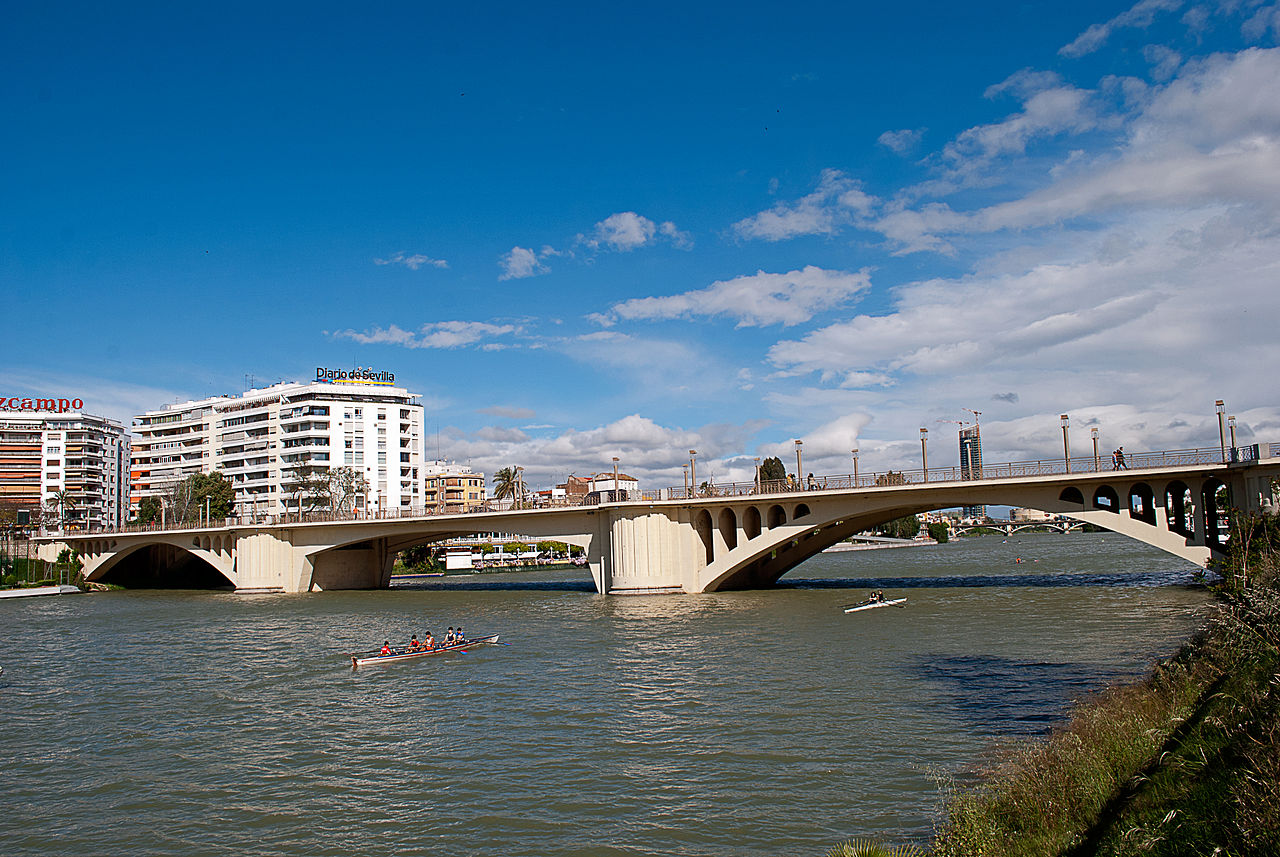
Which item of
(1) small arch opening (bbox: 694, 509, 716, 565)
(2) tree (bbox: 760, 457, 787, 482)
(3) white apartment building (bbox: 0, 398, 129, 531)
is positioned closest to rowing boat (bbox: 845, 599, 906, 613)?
(1) small arch opening (bbox: 694, 509, 716, 565)

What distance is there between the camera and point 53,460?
587 ft

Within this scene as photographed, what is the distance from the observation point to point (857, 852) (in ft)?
42.7

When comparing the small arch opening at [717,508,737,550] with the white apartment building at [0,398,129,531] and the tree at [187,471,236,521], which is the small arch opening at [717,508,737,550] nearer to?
the tree at [187,471,236,521]

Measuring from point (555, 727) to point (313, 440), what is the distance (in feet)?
419

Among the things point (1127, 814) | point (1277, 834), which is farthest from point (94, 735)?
point (1277, 834)

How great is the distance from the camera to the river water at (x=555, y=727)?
18.0 metres

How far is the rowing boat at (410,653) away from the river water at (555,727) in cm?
78

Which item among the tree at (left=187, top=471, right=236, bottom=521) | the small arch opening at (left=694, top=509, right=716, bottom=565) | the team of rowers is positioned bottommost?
the team of rowers

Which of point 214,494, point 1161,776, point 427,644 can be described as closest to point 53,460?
point 214,494

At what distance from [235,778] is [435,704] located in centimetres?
886

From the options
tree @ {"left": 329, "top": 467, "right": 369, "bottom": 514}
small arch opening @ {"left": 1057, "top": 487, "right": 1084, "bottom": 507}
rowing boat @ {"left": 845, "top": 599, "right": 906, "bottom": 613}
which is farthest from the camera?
tree @ {"left": 329, "top": 467, "right": 369, "bottom": 514}

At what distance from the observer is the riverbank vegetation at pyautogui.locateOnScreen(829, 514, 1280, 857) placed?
10523mm

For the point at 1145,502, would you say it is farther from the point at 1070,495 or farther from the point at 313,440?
the point at 313,440

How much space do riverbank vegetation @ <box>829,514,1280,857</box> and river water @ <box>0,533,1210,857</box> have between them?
2.33 m
